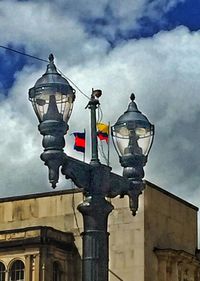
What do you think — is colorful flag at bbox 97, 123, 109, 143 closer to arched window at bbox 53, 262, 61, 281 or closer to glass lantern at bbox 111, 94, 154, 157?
glass lantern at bbox 111, 94, 154, 157

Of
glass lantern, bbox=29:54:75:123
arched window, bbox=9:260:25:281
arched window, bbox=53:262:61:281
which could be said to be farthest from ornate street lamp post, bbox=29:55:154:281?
arched window, bbox=53:262:61:281

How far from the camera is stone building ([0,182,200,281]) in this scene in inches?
1890

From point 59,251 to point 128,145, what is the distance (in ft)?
110

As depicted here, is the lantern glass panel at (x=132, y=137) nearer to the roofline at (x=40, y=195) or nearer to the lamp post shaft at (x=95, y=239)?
Answer: the lamp post shaft at (x=95, y=239)

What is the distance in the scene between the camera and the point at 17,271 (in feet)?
158

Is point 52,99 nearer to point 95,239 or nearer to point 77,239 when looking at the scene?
point 95,239

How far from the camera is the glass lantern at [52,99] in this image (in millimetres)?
14547

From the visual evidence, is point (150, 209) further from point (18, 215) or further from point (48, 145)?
point (48, 145)

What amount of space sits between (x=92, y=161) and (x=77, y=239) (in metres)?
35.3

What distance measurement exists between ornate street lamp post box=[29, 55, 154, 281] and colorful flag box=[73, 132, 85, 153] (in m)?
17.3

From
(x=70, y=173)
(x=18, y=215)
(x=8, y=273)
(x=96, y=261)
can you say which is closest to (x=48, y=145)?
(x=70, y=173)

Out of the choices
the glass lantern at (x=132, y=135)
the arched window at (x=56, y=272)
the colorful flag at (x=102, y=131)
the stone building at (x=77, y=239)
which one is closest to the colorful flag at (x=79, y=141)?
the colorful flag at (x=102, y=131)

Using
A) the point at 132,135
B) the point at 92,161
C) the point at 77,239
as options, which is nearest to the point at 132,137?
the point at 132,135

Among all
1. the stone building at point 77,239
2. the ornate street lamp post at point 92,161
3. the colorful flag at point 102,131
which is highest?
the stone building at point 77,239
